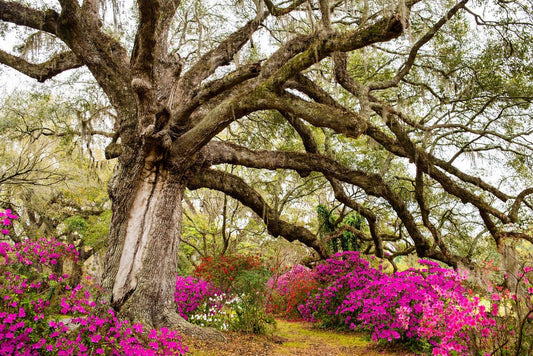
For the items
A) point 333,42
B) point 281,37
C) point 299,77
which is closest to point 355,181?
point 299,77

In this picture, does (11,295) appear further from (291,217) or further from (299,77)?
(291,217)

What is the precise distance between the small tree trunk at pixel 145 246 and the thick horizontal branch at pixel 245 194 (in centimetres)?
59

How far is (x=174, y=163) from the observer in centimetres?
482

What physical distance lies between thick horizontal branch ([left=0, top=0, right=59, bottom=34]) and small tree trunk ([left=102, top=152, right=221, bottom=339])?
2462mm

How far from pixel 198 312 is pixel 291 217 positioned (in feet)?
35.3

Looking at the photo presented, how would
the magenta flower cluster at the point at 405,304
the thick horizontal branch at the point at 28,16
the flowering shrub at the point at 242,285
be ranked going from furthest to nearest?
the flowering shrub at the point at 242,285 → the thick horizontal branch at the point at 28,16 → the magenta flower cluster at the point at 405,304

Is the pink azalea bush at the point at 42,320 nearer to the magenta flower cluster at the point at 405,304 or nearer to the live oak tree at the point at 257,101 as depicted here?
the live oak tree at the point at 257,101

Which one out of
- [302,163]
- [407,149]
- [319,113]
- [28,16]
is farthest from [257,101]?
[28,16]

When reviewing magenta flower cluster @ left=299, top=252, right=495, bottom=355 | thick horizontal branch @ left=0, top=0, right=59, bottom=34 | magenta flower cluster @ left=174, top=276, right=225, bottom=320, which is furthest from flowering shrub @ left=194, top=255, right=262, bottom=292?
thick horizontal branch @ left=0, top=0, right=59, bottom=34

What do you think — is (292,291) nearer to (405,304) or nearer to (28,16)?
(405,304)

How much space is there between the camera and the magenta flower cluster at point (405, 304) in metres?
2.83

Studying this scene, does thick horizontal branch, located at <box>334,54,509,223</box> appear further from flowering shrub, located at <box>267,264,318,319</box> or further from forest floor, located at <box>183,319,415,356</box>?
flowering shrub, located at <box>267,264,318,319</box>

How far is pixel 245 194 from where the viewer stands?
5.93 metres

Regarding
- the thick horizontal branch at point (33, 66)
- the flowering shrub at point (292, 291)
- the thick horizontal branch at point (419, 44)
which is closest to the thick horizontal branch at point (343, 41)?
the thick horizontal branch at point (419, 44)
